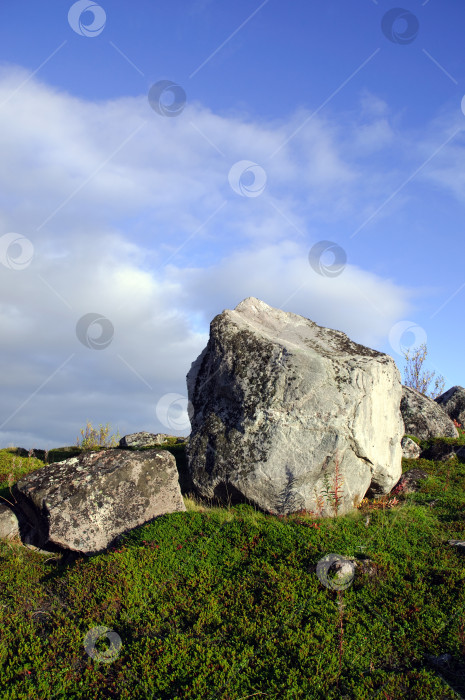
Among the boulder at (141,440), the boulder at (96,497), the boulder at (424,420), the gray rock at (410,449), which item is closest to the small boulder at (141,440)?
the boulder at (141,440)

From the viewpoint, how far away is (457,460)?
62.4 ft

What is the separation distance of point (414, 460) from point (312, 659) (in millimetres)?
12895

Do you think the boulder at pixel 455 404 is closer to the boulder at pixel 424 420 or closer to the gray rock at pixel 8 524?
the boulder at pixel 424 420

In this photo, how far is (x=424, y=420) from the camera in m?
23.1

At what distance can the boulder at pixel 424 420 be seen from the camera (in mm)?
22750

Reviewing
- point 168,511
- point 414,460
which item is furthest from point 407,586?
point 414,460

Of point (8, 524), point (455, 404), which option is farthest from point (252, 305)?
point (455, 404)

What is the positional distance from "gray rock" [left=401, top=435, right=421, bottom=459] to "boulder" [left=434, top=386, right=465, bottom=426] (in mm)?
8663

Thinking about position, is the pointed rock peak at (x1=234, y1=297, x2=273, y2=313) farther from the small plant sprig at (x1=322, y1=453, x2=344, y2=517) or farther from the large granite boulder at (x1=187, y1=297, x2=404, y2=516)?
the small plant sprig at (x1=322, y1=453, x2=344, y2=517)

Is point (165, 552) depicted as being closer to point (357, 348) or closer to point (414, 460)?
point (357, 348)

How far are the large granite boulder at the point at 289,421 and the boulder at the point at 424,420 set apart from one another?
649cm

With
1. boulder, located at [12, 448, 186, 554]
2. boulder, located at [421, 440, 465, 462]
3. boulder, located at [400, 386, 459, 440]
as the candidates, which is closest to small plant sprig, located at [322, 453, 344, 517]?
boulder, located at [12, 448, 186, 554]

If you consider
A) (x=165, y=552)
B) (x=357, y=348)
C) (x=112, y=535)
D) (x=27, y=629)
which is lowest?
(x=27, y=629)

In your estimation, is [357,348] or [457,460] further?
[457,460]
